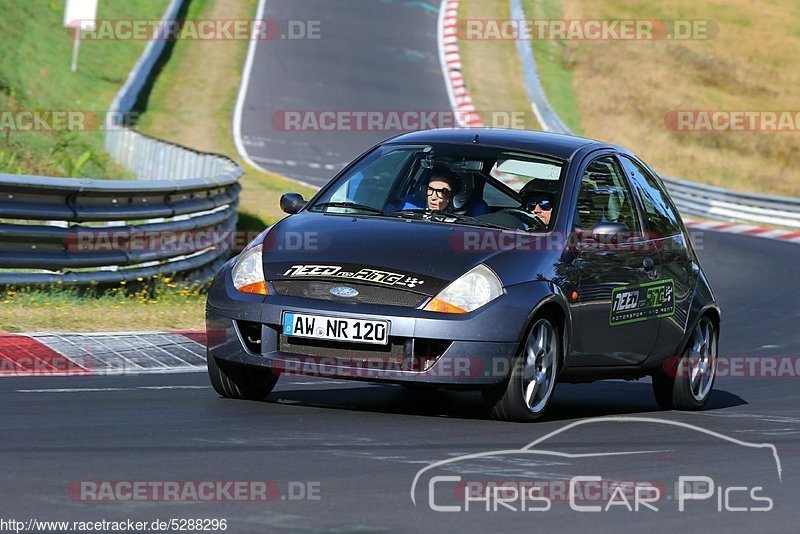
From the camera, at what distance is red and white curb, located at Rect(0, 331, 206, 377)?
927 centimetres

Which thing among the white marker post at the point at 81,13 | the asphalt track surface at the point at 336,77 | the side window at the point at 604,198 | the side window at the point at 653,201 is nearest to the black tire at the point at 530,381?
the side window at the point at 604,198

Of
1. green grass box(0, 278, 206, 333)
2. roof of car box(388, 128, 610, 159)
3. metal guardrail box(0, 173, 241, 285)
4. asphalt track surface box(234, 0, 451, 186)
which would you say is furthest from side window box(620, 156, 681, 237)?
asphalt track surface box(234, 0, 451, 186)

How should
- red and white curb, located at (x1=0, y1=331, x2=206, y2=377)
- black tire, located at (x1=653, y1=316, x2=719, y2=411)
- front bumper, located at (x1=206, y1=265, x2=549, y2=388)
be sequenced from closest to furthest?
front bumper, located at (x1=206, y1=265, x2=549, y2=388), red and white curb, located at (x1=0, y1=331, x2=206, y2=377), black tire, located at (x1=653, y1=316, x2=719, y2=411)

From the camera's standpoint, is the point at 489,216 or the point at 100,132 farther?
the point at 100,132

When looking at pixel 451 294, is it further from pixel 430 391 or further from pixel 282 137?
pixel 282 137

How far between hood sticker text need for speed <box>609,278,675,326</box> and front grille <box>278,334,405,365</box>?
1650mm

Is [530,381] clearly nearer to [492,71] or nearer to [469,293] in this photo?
[469,293]

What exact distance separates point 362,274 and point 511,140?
174 cm

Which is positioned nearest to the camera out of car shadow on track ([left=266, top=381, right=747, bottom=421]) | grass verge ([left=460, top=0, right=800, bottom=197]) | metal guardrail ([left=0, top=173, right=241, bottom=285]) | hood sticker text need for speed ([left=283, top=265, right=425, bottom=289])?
hood sticker text need for speed ([left=283, top=265, right=425, bottom=289])

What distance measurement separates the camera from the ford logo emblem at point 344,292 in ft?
25.0

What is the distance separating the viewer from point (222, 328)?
791 cm

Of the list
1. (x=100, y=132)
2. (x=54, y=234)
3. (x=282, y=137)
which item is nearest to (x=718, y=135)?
(x=282, y=137)

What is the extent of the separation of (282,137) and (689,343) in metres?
25.6

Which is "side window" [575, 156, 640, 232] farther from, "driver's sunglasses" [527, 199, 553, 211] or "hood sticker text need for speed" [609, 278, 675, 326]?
"hood sticker text need for speed" [609, 278, 675, 326]
